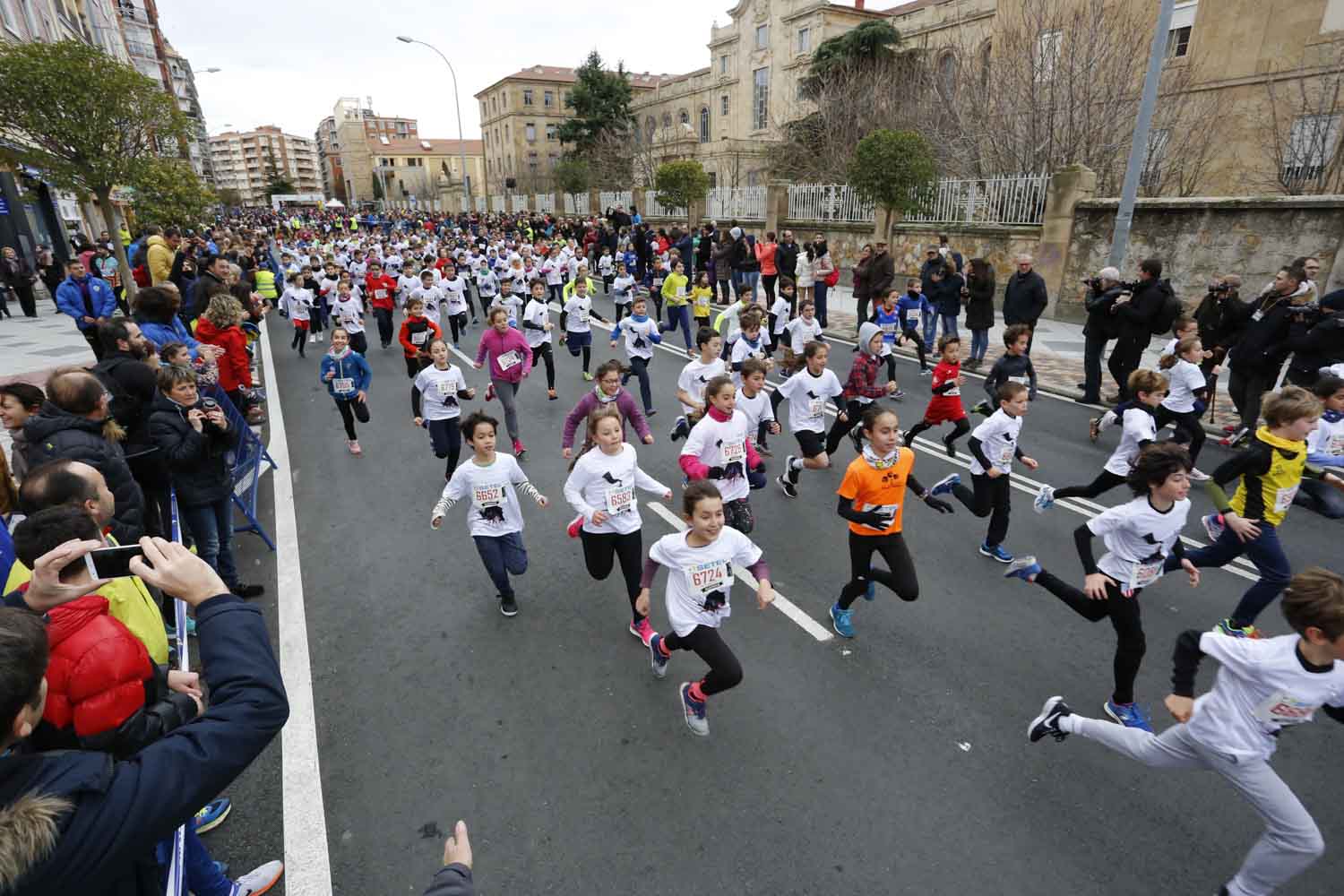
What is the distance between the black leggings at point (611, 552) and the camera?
16.1 feet

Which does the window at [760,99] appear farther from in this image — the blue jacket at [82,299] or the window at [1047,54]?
the blue jacket at [82,299]

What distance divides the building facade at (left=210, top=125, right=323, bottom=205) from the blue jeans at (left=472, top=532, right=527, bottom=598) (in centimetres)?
20176

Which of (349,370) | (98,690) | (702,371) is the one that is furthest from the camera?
(349,370)

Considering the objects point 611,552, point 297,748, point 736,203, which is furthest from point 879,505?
point 736,203

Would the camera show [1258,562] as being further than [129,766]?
Yes

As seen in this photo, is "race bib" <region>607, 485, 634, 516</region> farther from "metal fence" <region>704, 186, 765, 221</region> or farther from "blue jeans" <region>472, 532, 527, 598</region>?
"metal fence" <region>704, 186, 765, 221</region>

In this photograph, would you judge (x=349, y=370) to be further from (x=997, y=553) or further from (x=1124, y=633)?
(x=1124, y=633)

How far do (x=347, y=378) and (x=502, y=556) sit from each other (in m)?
4.73

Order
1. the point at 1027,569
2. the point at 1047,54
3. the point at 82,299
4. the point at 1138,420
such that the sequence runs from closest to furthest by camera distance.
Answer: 1. the point at 1027,569
2. the point at 1138,420
3. the point at 82,299
4. the point at 1047,54

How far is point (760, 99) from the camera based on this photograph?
4881 cm

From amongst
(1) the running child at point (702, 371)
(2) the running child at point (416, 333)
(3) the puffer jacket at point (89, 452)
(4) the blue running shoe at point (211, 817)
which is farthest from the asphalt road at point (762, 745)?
(2) the running child at point (416, 333)

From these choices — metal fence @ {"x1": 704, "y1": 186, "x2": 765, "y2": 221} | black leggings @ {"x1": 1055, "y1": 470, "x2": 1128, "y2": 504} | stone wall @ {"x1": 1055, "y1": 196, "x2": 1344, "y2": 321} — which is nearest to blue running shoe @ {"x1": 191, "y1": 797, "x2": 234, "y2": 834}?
black leggings @ {"x1": 1055, "y1": 470, "x2": 1128, "y2": 504}

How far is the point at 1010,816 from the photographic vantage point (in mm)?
3441

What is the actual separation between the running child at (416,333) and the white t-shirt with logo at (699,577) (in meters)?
7.32
